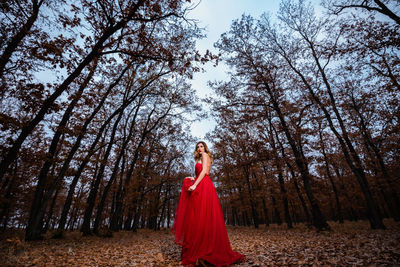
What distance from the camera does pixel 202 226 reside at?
13.7ft

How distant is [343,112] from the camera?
15914 mm

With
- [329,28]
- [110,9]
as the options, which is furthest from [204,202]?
[329,28]

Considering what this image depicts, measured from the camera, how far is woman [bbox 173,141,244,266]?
3.94 meters

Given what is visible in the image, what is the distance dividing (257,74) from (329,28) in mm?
5619

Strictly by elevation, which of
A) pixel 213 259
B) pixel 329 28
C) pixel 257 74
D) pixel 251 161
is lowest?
pixel 213 259

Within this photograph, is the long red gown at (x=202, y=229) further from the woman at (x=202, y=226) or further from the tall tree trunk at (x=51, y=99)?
the tall tree trunk at (x=51, y=99)

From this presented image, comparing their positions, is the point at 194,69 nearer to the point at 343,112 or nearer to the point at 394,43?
the point at 394,43

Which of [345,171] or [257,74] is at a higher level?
[257,74]

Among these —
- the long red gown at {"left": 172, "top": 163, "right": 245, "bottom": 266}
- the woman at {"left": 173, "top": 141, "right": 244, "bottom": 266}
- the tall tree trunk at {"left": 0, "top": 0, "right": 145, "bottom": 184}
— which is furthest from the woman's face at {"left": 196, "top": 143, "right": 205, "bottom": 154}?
the tall tree trunk at {"left": 0, "top": 0, "right": 145, "bottom": 184}

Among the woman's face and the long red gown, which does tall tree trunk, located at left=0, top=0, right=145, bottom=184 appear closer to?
the woman's face

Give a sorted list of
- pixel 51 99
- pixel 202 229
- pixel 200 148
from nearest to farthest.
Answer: pixel 202 229 → pixel 200 148 → pixel 51 99

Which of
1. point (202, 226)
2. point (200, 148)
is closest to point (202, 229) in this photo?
point (202, 226)

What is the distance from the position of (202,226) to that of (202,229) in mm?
65

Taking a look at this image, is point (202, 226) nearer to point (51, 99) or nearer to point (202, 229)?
point (202, 229)
